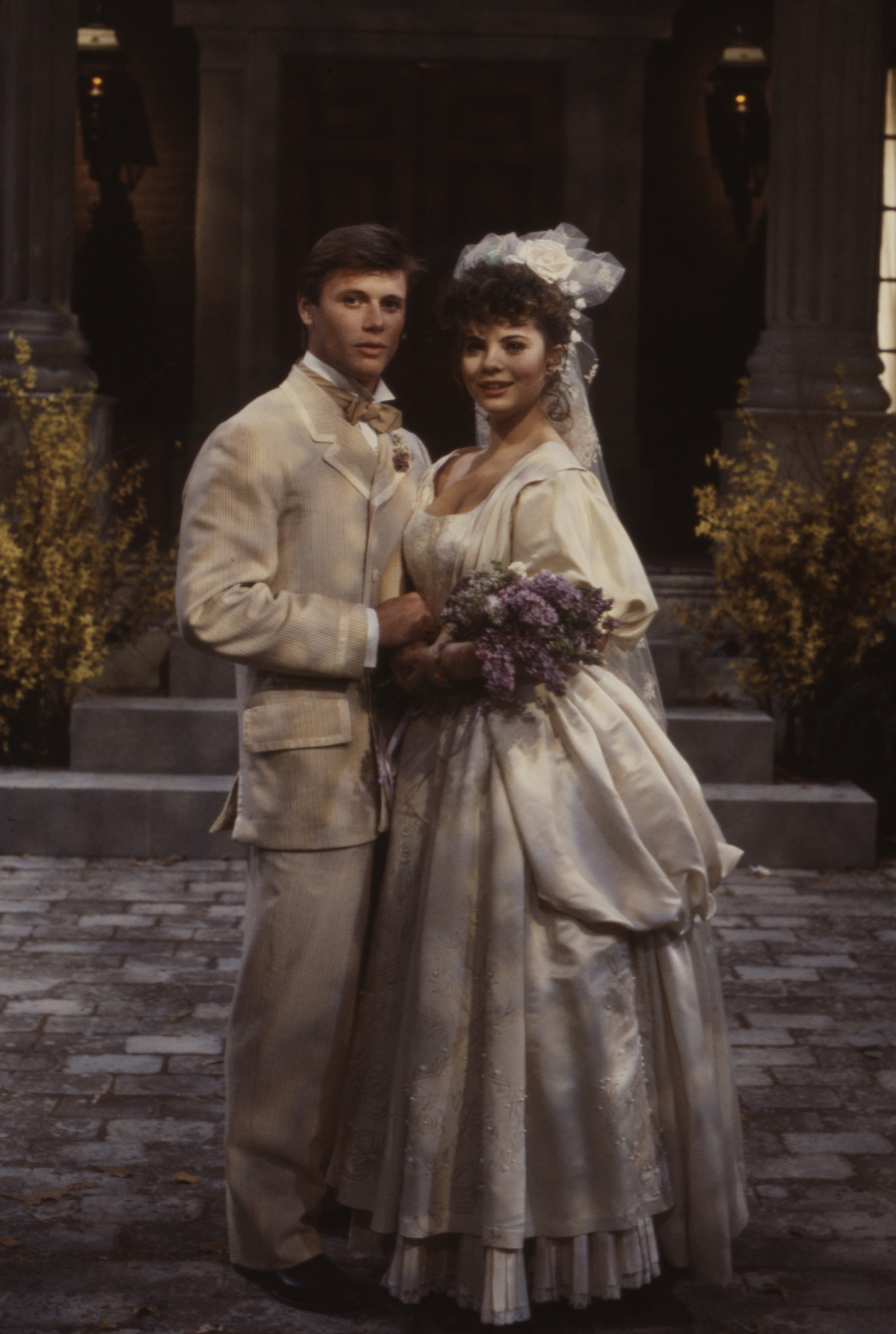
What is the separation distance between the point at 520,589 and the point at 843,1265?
1.56 m

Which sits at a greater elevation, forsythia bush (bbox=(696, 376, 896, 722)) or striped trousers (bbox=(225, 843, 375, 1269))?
forsythia bush (bbox=(696, 376, 896, 722))

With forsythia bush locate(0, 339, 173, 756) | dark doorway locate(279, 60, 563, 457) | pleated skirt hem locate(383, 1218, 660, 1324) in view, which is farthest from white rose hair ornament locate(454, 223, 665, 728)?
dark doorway locate(279, 60, 563, 457)

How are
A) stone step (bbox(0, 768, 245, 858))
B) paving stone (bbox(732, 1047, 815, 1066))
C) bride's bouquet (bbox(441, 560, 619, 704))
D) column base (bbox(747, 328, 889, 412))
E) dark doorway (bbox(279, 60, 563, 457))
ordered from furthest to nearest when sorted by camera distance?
dark doorway (bbox(279, 60, 563, 457)) < column base (bbox(747, 328, 889, 412)) < stone step (bbox(0, 768, 245, 858)) < paving stone (bbox(732, 1047, 815, 1066)) < bride's bouquet (bbox(441, 560, 619, 704))

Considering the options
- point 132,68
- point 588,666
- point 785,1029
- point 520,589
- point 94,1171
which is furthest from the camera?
point 132,68

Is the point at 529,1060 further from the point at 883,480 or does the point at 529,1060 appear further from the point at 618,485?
the point at 618,485

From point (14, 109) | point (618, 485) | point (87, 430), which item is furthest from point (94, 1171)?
point (618, 485)

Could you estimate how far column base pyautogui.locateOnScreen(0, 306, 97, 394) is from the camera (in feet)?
27.1

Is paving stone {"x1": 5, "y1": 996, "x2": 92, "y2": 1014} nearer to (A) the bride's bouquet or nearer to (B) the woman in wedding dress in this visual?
(B) the woman in wedding dress

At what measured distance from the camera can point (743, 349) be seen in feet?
36.8

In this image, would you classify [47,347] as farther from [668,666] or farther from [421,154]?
[668,666]

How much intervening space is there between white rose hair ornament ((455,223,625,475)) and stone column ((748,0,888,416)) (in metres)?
5.29

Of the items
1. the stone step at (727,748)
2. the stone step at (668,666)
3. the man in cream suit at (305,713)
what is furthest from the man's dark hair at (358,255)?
the stone step at (668,666)

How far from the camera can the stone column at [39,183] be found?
8.30 m

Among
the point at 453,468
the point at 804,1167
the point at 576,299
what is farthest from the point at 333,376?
the point at 804,1167
